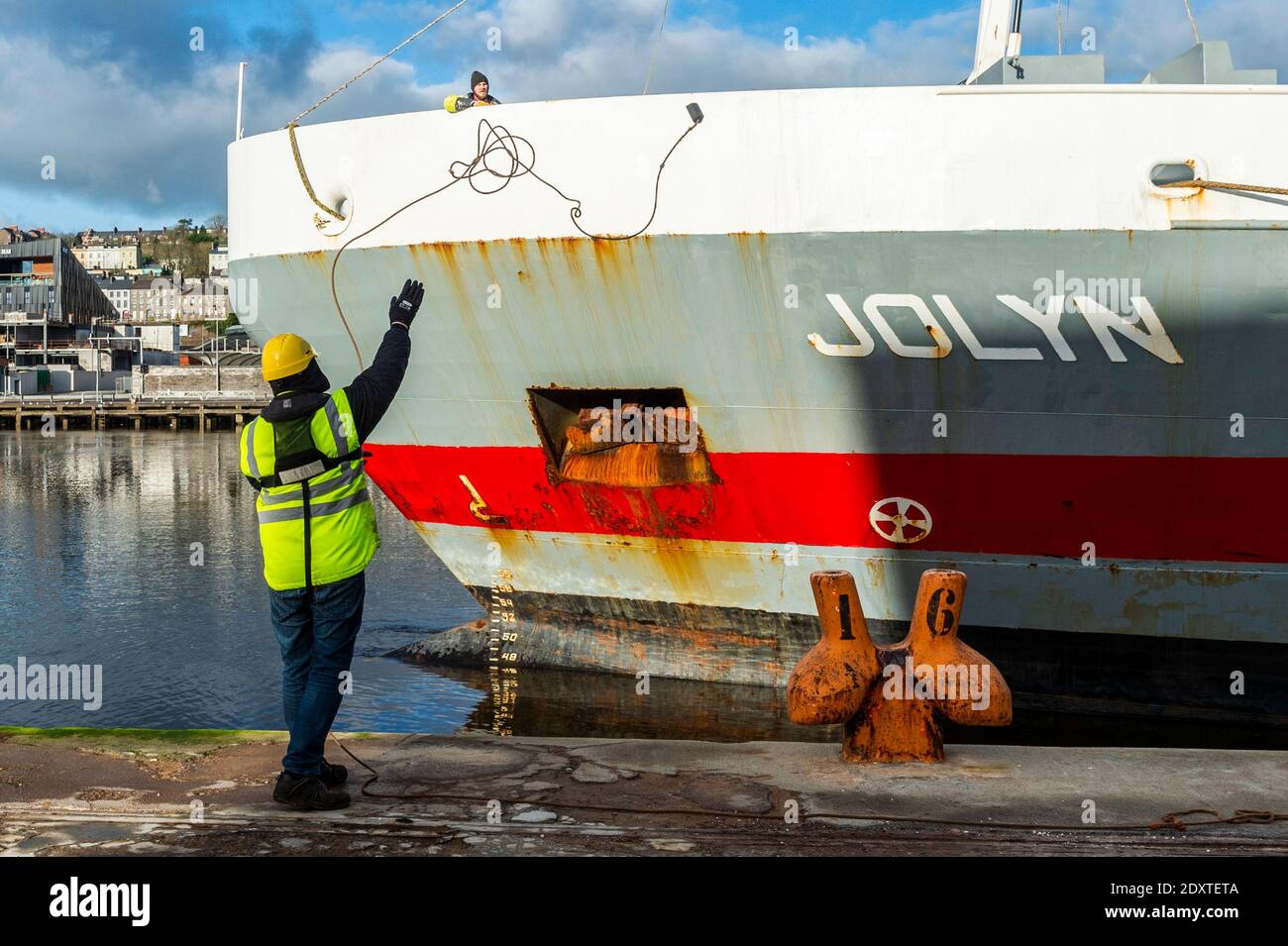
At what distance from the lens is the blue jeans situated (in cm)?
396

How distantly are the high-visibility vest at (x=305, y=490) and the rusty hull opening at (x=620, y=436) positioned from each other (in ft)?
13.0

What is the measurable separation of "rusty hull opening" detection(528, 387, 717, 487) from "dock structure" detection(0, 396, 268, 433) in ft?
160

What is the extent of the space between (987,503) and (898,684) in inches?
116

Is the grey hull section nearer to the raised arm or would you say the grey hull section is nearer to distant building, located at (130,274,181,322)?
the raised arm

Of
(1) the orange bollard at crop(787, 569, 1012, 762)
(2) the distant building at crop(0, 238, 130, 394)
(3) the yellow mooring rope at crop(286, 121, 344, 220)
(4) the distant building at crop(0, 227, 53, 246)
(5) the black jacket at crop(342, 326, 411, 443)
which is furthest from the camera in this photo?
(4) the distant building at crop(0, 227, 53, 246)

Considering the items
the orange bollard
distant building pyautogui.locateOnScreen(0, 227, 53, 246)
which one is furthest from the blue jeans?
distant building pyautogui.locateOnScreen(0, 227, 53, 246)

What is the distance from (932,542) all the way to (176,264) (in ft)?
612

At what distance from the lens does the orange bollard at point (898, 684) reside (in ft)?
15.1

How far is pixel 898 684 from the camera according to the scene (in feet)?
15.2

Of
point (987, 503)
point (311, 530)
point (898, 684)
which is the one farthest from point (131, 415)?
point (898, 684)

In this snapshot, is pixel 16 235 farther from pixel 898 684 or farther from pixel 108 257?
pixel 898 684

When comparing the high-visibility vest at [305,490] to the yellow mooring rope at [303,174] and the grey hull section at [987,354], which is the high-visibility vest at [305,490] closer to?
the grey hull section at [987,354]

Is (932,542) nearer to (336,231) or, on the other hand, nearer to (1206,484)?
(1206,484)
